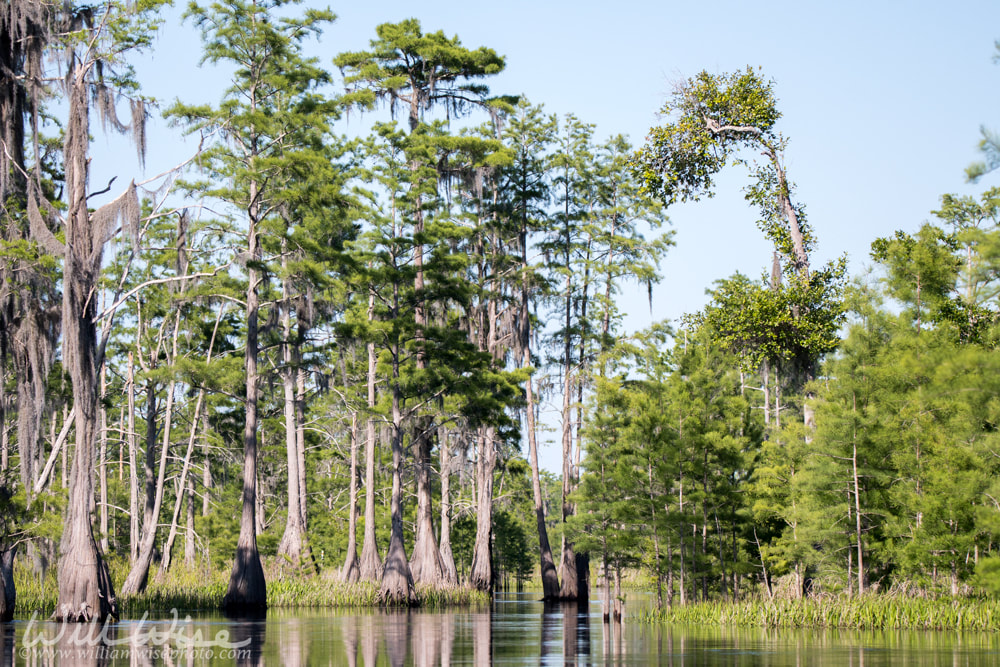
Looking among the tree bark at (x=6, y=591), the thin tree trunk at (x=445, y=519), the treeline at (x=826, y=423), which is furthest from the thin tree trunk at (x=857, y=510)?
the tree bark at (x=6, y=591)

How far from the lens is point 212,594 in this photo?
28.5m

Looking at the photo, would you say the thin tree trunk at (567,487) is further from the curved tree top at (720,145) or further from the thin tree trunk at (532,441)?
the curved tree top at (720,145)

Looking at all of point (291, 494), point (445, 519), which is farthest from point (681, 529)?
point (445, 519)

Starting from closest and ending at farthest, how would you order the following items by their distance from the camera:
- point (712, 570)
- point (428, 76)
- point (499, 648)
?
1. point (499, 648)
2. point (712, 570)
3. point (428, 76)

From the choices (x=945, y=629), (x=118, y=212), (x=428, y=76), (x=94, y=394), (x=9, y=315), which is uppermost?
(x=428, y=76)

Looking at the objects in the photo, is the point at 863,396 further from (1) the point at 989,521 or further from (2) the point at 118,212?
(2) the point at 118,212

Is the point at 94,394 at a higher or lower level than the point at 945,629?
higher

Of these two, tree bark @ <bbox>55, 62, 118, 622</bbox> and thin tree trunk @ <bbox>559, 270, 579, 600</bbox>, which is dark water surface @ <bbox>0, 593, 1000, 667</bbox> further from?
thin tree trunk @ <bbox>559, 270, 579, 600</bbox>

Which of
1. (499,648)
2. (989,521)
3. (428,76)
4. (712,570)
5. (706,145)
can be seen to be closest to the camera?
(499,648)

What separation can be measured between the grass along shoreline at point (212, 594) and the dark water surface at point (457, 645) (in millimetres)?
3408

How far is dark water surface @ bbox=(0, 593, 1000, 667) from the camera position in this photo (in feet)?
43.0

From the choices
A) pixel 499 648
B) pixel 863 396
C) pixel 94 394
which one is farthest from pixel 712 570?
pixel 94 394

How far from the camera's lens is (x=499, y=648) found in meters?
15.8

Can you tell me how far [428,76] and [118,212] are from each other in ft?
53.8
